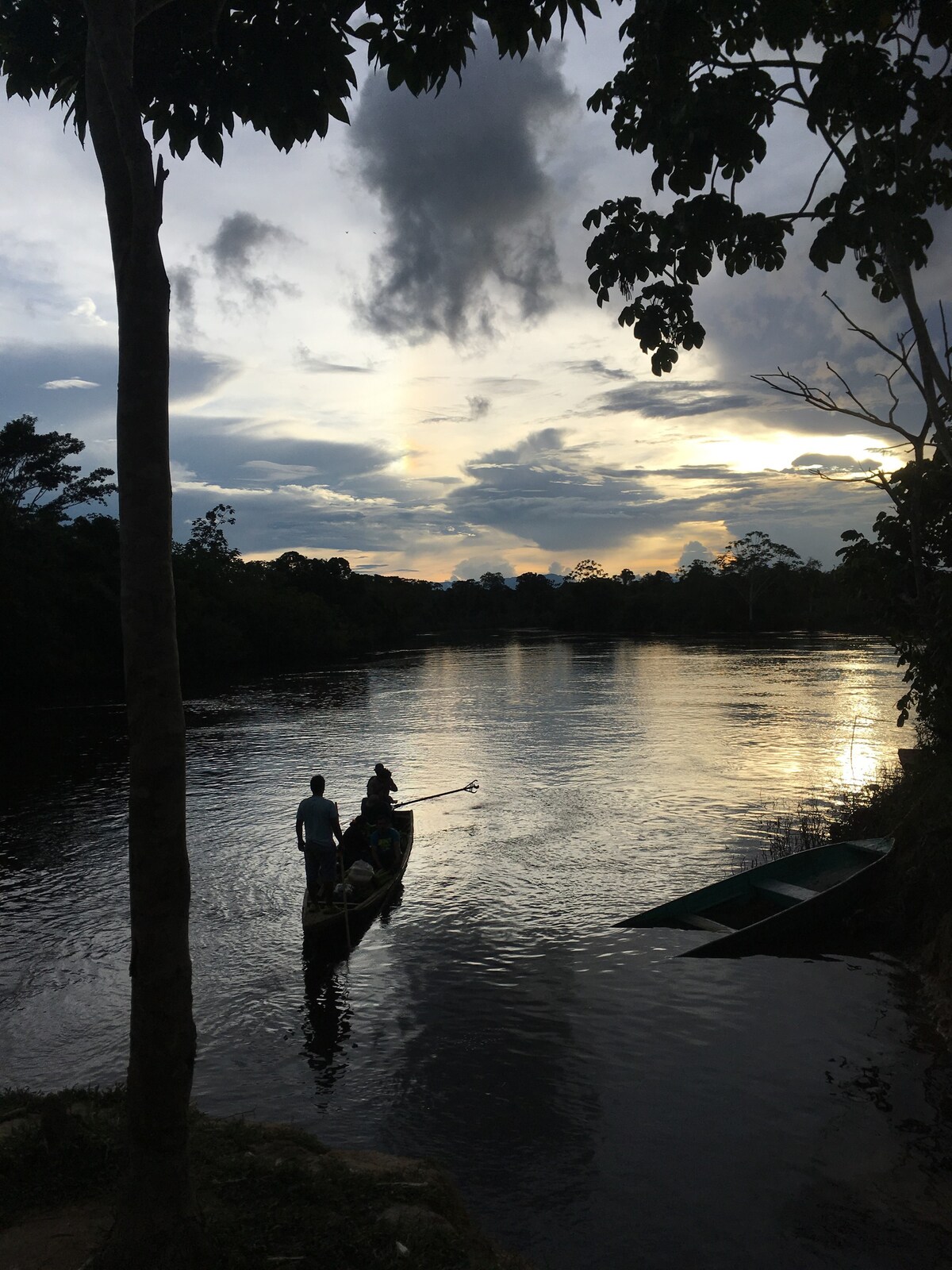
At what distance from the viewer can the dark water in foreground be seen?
7824mm

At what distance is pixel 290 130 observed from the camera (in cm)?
570

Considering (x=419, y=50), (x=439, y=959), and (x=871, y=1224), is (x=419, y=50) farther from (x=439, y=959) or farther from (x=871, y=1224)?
(x=439, y=959)

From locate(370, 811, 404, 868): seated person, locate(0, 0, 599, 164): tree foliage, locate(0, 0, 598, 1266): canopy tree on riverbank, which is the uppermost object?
locate(0, 0, 599, 164): tree foliage

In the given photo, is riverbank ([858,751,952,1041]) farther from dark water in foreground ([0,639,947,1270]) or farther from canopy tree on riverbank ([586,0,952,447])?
canopy tree on riverbank ([586,0,952,447])

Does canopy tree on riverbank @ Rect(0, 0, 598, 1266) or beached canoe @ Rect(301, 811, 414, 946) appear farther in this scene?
beached canoe @ Rect(301, 811, 414, 946)

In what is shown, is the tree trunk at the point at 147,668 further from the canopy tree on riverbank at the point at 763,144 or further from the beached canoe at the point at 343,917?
the beached canoe at the point at 343,917

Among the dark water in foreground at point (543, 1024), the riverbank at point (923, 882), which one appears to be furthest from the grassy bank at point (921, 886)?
the dark water in foreground at point (543, 1024)

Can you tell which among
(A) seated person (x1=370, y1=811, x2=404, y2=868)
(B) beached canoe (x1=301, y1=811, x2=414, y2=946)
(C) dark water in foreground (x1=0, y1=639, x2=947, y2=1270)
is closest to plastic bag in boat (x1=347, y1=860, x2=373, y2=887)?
(B) beached canoe (x1=301, y1=811, x2=414, y2=946)

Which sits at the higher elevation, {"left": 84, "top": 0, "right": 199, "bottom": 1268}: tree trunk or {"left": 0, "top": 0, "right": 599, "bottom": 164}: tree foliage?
{"left": 0, "top": 0, "right": 599, "bottom": 164}: tree foliage

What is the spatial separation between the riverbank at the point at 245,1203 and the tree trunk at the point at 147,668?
41cm

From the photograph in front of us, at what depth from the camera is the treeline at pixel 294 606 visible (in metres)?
59.8

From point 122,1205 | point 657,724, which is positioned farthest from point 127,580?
point 657,724

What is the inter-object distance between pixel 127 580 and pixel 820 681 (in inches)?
2207

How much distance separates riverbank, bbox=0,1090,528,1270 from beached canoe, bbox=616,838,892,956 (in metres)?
7.77
